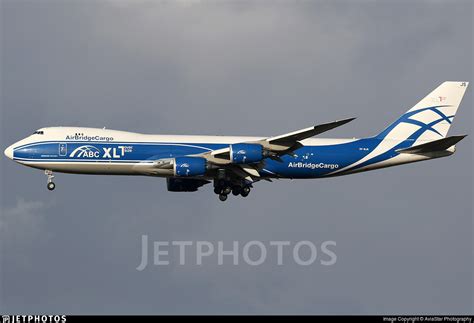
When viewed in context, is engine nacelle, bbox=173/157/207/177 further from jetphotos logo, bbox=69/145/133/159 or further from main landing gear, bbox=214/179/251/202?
jetphotos logo, bbox=69/145/133/159

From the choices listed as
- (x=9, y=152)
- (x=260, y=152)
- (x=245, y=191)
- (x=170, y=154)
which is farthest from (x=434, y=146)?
(x=9, y=152)

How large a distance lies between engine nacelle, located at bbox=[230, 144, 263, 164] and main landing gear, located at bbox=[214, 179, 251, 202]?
11.8 ft

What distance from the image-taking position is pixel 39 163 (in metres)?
58.4

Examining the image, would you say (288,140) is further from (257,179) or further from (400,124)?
(400,124)

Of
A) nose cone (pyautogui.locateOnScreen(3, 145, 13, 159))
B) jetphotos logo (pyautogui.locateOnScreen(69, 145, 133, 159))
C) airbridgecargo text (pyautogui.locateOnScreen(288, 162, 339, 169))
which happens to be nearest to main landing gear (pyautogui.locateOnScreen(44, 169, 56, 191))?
jetphotos logo (pyautogui.locateOnScreen(69, 145, 133, 159))

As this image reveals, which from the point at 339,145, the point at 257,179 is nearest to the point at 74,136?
the point at 257,179

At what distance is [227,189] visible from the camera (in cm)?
6103

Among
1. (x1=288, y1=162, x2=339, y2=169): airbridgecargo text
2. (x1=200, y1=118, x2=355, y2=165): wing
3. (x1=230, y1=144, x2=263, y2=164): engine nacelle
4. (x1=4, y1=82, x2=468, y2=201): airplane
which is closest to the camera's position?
(x1=200, y1=118, x2=355, y2=165): wing

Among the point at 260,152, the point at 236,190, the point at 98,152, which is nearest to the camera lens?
the point at 260,152

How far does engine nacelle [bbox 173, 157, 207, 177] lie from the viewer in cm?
5691

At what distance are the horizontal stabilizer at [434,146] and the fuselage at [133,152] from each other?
1.85 ft

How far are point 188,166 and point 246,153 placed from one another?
3.57 metres

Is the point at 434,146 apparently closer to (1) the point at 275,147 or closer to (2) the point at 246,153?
(1) the point at 275,147

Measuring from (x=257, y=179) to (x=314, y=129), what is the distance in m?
7.88
